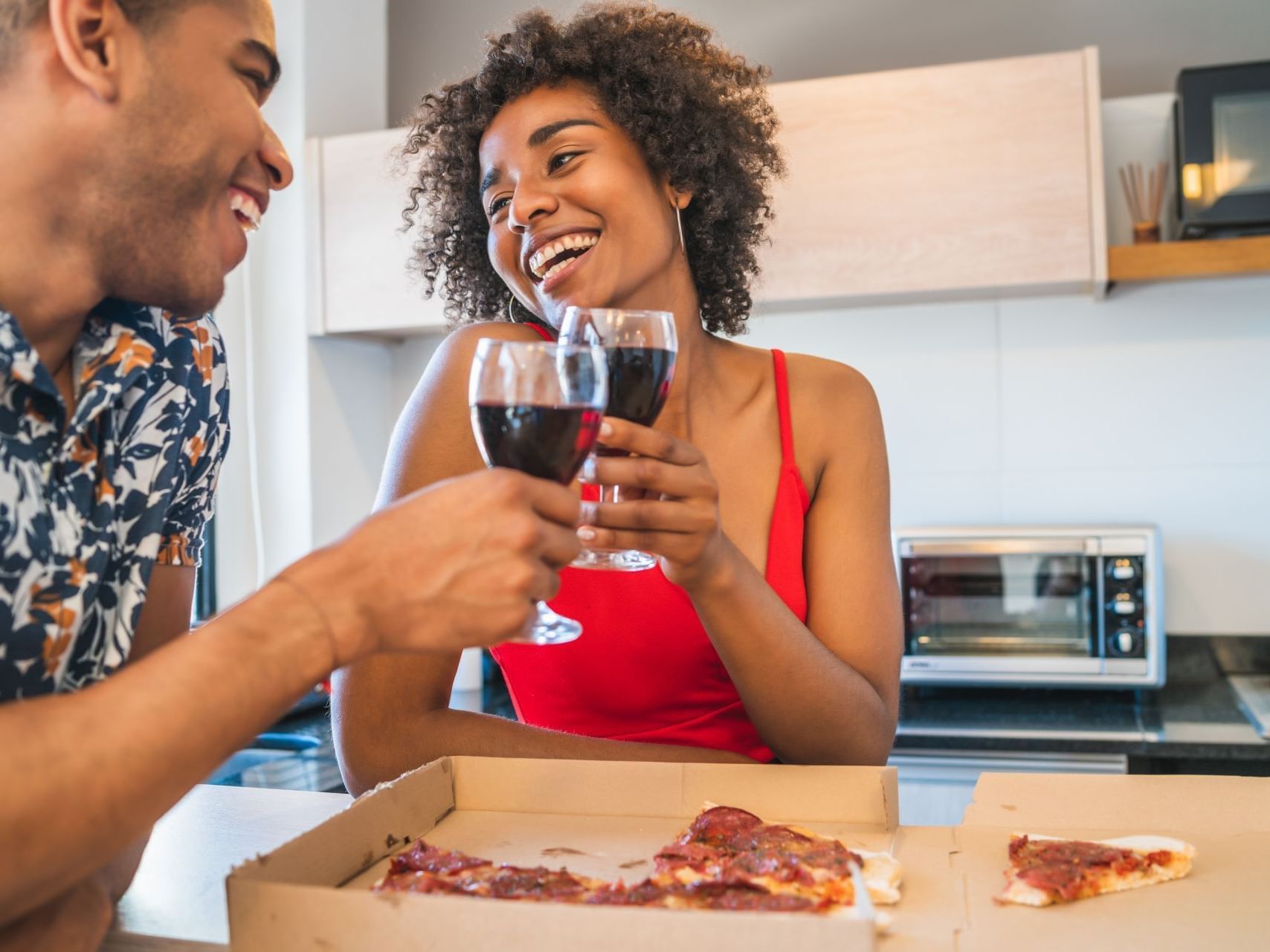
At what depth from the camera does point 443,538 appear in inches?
28.5

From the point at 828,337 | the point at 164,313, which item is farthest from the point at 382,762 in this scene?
the point at 828,337

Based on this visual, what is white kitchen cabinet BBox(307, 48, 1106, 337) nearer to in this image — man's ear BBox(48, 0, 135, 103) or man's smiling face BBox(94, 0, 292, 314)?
man's smiling face BBox(94, 0, 292, 314)

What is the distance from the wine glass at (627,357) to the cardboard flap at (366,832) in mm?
220

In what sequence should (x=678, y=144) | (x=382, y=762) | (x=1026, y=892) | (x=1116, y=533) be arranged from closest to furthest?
(x=1026, y=892)
(x=382, y=762)
(x=678, y=144)
(x=1116, y=533)

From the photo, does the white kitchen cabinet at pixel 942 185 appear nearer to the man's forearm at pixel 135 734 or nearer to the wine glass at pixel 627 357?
the wine glass at pixel 627 357

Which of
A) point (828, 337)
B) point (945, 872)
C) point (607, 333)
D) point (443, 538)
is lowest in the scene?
point (945, 872)

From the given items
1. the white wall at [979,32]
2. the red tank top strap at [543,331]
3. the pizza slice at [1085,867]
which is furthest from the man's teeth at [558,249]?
the white wall at [979,32]

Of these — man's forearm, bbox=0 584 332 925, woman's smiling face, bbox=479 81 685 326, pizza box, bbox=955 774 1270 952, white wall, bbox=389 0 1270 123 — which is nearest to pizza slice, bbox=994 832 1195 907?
pizza box, bbox=955 774 1270 952

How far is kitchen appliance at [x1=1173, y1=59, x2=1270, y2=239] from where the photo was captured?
94.8 inches

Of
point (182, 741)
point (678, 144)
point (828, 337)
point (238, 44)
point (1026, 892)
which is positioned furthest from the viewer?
point (828, 337)

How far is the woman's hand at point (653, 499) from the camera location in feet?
3.11

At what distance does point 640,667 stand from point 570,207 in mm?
547

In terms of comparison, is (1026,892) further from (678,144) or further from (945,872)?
(678,144)

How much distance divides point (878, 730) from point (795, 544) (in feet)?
0.85
